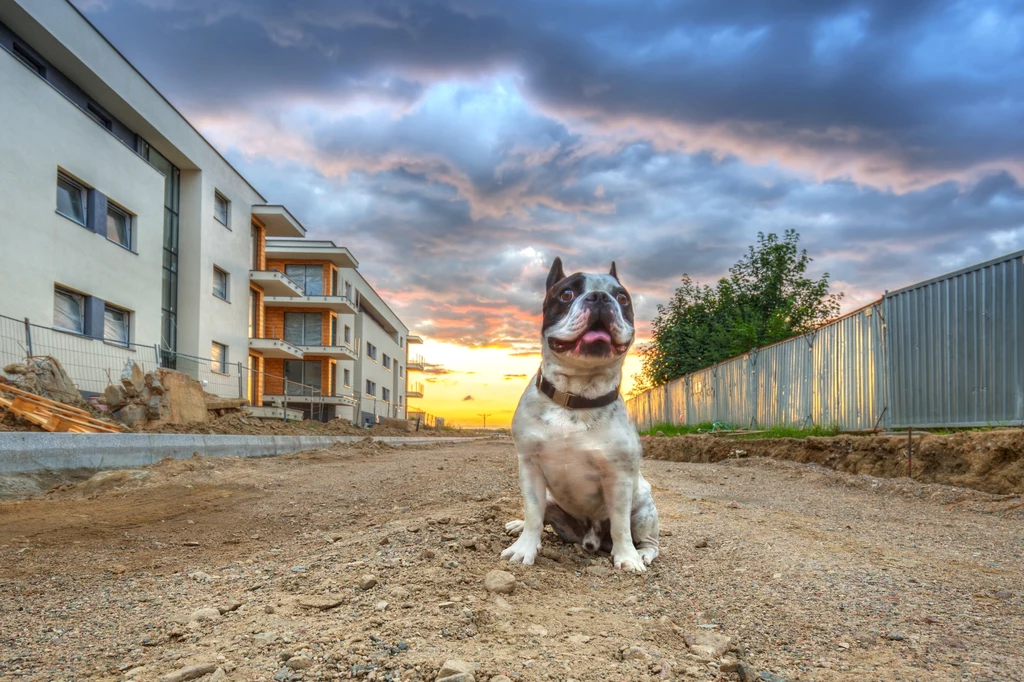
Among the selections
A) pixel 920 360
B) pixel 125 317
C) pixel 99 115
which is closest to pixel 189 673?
pixel 920 360

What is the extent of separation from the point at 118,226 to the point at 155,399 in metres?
8.01

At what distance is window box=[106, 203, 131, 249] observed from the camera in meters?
17.6

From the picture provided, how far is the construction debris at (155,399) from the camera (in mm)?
12328

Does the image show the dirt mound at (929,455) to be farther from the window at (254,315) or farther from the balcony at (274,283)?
the window at (254,315)

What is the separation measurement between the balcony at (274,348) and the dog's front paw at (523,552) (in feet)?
85.9

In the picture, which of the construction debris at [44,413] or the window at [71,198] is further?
the window at [71,198]

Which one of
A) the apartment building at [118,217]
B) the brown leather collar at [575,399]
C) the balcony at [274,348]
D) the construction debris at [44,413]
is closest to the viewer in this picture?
the brown leather collar at [575,399]

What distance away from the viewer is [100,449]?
883 cm

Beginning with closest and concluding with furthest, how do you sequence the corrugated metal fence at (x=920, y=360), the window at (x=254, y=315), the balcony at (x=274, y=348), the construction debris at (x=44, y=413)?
the corrugated metal fence at (x=920, y=360) → the construction debris at (x=44, y=413) → the balcony at (x=274, y=348) → the window at (x=254, y=315)

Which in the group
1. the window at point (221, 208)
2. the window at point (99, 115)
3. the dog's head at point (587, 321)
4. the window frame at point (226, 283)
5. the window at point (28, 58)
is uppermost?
the window at point (28, 58)

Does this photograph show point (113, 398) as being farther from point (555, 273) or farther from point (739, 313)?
point (739, 313)

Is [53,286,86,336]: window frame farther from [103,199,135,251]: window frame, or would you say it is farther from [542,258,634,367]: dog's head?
[542,258,634,367]: dog's head

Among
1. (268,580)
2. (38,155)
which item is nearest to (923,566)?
(268,580)

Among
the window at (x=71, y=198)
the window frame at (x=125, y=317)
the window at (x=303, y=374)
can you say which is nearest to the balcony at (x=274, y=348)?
the window at (x=303, y=374)
